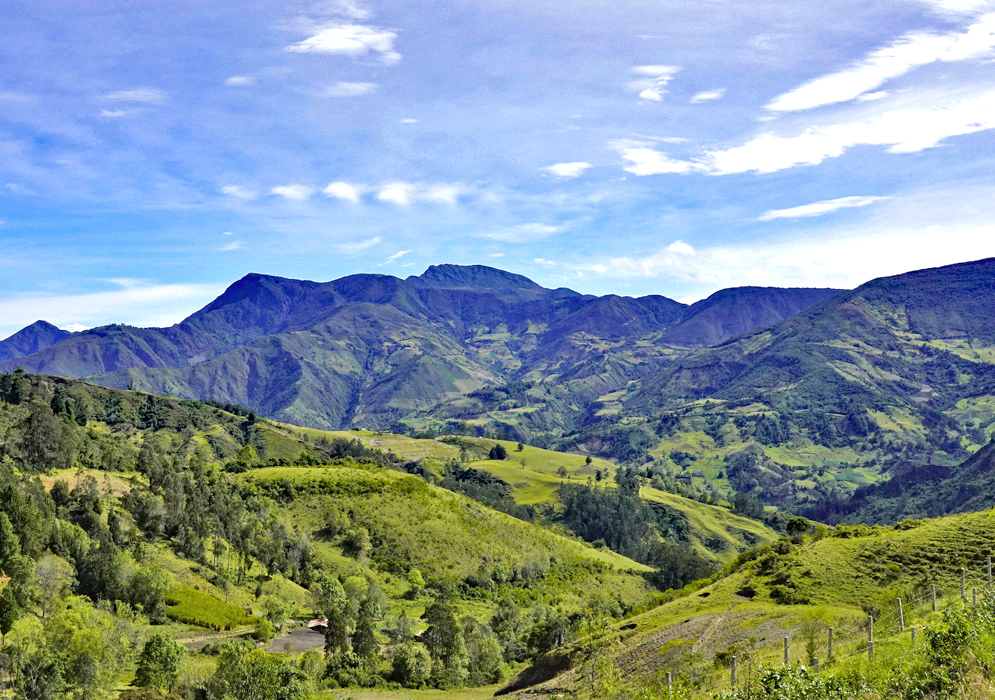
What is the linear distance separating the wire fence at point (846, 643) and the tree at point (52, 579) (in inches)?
3064

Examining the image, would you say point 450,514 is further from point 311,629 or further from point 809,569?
point 809,569

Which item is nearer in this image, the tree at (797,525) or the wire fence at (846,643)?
the wire fence at (846,643)

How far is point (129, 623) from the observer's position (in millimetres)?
82062

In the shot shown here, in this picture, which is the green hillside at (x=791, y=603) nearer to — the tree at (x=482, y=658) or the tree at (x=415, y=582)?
the tree at (x=482, y=658)

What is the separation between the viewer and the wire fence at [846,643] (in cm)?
3250

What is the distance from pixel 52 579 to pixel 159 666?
34202 mm

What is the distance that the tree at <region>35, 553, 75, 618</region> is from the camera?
276 ft

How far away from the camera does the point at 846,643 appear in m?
41.8

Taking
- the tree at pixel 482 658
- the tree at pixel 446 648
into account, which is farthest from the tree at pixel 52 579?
the tree at pixel 482 658

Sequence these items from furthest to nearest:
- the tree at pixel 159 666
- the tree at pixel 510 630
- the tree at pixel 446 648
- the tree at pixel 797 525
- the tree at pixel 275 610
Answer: the tree at pixel 510 630
the tree at pixel 797 525
the tree at pixel 275 610
the tree at pixel 446 648
the tree at pixel 159 666

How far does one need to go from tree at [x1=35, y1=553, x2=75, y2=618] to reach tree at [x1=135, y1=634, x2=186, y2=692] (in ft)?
87.5

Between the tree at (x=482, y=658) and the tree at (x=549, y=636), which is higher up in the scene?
the tree at (x=549, y=636)

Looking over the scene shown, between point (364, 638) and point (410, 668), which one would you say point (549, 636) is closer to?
point (410, 668)

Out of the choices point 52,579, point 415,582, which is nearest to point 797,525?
point 415,582
